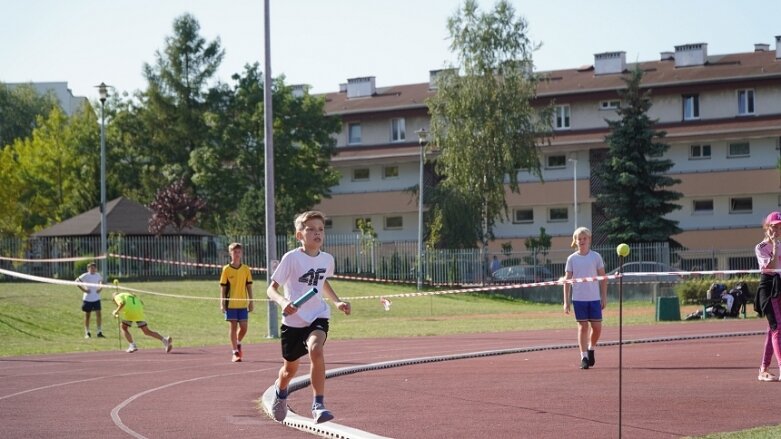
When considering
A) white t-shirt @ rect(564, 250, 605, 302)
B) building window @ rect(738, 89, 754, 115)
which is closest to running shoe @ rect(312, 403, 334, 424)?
white t-shirt @ rect(564, 250, 605, 302)

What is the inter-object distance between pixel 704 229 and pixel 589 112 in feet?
31.0

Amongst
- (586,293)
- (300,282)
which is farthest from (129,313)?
(300,282)

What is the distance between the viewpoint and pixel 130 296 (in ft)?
83.7

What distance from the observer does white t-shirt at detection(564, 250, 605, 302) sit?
17344 mm

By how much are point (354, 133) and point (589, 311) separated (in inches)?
2457

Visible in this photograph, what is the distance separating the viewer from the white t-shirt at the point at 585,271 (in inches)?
683

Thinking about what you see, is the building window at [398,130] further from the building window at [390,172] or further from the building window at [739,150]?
the building window at [739,150]

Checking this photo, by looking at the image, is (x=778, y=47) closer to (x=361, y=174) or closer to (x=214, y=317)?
(x=361, y=174)

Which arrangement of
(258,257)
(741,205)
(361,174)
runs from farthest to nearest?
(361,174) < (741,205) < (258,257)

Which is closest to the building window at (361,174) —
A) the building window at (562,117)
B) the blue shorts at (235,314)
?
the building window at (562,117)

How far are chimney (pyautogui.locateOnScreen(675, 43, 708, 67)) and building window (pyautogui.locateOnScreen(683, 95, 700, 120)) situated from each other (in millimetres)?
4386

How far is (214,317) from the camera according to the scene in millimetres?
41656

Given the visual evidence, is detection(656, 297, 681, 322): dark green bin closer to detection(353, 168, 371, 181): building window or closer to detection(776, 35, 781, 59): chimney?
detection(776, 35, 781, 59): chimney

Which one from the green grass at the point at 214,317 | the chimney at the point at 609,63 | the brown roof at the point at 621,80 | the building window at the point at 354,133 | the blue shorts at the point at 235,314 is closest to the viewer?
the blue shorts at the point at 235,314
